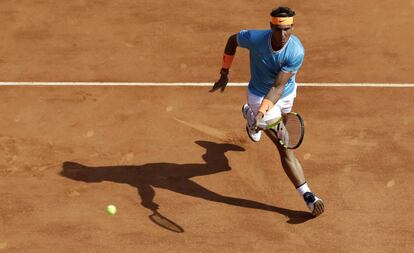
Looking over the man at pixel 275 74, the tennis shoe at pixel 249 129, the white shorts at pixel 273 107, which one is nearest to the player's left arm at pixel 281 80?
the man at pixel 275 74

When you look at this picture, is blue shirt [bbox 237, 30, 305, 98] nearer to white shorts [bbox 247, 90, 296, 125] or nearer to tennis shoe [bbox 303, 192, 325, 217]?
white shorts [bbox 247, 90, 296, 125]

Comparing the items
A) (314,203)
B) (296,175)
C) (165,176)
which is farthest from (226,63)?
(314,203)

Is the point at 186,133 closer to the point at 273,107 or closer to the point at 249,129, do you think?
the point at 249,129

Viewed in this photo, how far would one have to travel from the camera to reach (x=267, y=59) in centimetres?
908

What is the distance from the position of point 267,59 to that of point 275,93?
0.50 m

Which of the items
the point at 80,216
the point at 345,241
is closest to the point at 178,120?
the point at 80,216

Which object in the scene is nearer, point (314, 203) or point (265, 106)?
point (265, 106)

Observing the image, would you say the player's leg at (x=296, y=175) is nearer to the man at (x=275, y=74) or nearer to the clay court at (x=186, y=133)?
the man at (x=275, y=74)

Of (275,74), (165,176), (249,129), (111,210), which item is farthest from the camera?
(165,176)

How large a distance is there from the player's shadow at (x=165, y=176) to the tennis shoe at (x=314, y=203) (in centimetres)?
25

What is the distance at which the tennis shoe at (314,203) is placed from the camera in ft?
30.4

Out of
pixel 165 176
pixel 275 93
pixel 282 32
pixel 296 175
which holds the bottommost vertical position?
pixel 165 176

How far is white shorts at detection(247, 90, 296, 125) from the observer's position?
920 centimetres

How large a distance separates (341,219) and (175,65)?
5067mm
